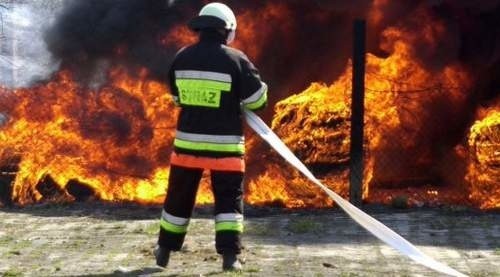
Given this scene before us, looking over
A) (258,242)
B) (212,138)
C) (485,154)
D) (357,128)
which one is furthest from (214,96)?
(485,154)

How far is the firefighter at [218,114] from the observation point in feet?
19.4

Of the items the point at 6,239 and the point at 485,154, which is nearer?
the point at 6,239

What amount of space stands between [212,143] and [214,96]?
0.32 meters

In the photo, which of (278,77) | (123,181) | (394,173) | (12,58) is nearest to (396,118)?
(394,173)

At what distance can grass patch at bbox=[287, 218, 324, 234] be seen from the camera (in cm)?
755

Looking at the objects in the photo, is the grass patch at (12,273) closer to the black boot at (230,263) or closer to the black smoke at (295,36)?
the black boot at (230,263)

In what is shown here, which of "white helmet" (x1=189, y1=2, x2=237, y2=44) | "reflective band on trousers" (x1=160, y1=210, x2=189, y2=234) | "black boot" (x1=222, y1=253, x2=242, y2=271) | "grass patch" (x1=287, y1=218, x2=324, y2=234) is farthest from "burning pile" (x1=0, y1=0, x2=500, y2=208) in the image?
"white helmet" (x1=189, y1=2, x2=237, y2=44)

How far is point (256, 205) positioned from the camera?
9.00 m

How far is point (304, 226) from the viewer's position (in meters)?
7.66

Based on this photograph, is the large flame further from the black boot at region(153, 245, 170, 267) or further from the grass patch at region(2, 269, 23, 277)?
the grass patch at region(2, 269, 23, 277)

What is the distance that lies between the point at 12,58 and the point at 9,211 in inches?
577

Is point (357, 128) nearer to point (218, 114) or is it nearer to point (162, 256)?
point (218, 114)

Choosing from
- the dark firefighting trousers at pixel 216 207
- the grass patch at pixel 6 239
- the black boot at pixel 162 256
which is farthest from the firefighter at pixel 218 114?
the grass patch at pixel 6 239

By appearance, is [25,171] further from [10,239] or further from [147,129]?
[10,239]
